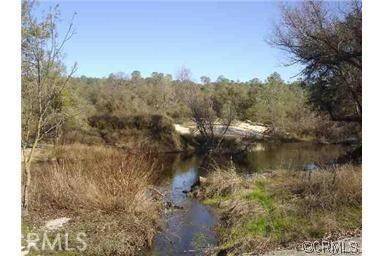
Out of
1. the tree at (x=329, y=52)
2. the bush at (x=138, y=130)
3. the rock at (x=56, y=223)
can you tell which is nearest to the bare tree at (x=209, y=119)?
the bush at (x=138, y=130)

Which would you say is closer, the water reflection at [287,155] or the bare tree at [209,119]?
the water reflection at [287,155]

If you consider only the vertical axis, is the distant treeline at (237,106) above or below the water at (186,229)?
above

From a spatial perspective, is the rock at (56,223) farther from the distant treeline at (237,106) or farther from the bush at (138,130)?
the bush at (138,130)

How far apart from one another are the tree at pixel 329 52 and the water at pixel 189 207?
3391 millimetres

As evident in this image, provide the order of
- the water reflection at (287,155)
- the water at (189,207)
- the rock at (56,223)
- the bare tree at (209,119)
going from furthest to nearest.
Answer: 1. the bare tree at (209,119)
2. the water reflection at (287,155)
3. the water at (189,207)
4. the rock at (56,223)

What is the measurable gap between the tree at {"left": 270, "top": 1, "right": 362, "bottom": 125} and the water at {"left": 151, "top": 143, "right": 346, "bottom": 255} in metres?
3.39

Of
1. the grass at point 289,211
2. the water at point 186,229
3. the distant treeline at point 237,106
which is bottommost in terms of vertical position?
the water at point 186,229

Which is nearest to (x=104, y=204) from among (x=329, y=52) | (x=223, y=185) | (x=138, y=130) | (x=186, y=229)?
(x=186, y=229)

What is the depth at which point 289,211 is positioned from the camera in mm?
9836

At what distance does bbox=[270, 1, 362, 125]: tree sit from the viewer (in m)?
15.3

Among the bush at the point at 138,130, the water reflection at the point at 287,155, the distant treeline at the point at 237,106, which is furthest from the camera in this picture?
the distant treeline at the point at 237,106

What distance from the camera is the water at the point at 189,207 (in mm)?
8961

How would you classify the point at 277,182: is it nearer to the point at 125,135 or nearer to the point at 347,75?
the point at 347,75
